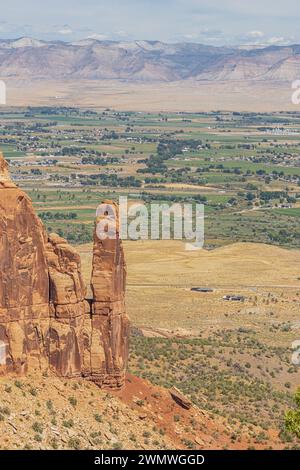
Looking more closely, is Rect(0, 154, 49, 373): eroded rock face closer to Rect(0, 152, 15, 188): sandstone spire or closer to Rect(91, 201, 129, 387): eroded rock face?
Rect(0, 152, 15, 188): sandstone spire

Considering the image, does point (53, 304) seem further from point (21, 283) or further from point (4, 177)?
point (4, 177)

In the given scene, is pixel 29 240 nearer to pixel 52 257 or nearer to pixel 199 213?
pixel 52 257

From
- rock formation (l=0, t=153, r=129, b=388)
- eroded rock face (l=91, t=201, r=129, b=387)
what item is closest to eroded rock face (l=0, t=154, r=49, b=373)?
rock formation (l=0, t=153, r=129, b=388)

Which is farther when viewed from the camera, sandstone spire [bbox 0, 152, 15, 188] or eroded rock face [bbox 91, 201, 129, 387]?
eroded rock face [bbox 91, 201, 129, 387]

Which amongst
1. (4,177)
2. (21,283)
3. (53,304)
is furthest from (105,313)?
(4,177)

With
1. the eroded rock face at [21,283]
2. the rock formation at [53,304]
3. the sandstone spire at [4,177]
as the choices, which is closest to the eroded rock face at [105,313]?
the rock formation at [53,304]

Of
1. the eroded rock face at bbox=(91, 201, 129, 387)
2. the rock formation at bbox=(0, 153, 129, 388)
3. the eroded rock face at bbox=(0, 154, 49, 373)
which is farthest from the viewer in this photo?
the eroded rock face at bbox=(91, 201, 129, 387)

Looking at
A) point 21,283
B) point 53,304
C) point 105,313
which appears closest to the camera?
point 21,283
